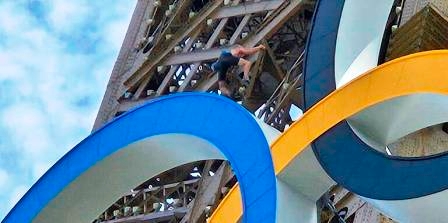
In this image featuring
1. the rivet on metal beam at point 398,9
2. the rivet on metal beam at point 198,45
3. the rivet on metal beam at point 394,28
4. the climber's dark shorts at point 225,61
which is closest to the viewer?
the climber's dark shorts at point 225,61

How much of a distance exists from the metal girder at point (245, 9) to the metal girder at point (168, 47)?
15 centimetres

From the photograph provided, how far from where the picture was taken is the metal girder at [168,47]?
21094 millimetres

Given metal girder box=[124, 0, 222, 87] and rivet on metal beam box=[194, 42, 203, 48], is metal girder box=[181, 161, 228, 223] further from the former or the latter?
metal girder box=[124, 0, 222, 87]

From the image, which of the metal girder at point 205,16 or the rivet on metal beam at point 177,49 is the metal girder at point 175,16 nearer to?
the metal girder at point 205,16

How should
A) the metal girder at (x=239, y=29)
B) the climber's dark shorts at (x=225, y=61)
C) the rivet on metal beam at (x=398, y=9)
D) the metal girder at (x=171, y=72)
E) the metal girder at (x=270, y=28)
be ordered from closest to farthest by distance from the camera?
the climber's dark shorts at (x=225, y=61)
the rivet on metal beam at (x=398, y=9)
the metal girder at (x=270, y=28)
the metal girder at (x=239, y=29)
the metal girder at (x=171, y=72)

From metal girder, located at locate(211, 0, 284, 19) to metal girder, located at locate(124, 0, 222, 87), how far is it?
0.49 ft

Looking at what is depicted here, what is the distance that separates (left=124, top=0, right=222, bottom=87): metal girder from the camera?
2109 cm

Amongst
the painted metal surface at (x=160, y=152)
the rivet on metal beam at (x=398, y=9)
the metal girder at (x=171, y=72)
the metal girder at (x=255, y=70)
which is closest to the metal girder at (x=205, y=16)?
the metal girder at (x=171, y=72)

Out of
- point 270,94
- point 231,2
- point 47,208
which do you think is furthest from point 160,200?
point 47,208

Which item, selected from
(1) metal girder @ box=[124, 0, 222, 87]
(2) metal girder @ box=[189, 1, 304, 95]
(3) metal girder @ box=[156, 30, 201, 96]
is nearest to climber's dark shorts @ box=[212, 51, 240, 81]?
(2) metal girder @ box=[189, 1, 304, 95]

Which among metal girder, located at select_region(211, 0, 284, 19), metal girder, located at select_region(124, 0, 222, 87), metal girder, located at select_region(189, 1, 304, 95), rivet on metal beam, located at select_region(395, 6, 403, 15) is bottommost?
rivet on metal beam, located at select_region(395, 6, 403, 15)

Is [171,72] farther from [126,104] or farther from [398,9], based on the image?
[398,9]

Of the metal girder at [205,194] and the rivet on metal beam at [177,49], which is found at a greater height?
the rivet on metal beam at [177,49]

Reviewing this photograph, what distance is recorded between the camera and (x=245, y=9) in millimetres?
20500
